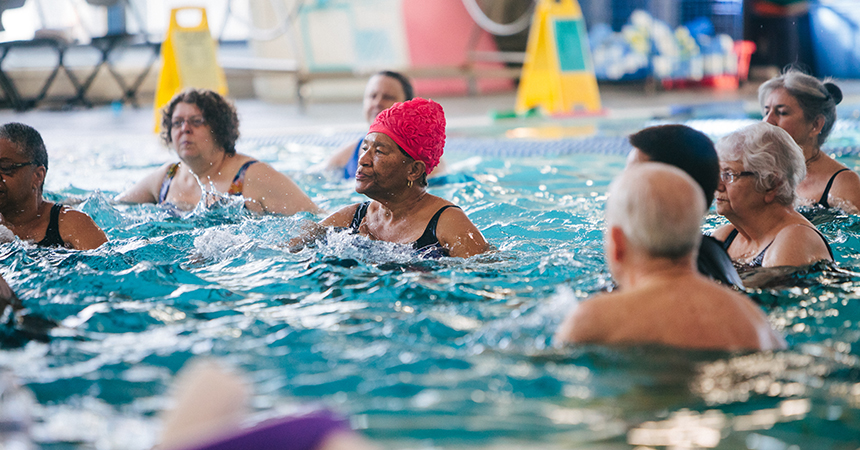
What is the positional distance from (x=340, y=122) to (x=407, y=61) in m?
3.99

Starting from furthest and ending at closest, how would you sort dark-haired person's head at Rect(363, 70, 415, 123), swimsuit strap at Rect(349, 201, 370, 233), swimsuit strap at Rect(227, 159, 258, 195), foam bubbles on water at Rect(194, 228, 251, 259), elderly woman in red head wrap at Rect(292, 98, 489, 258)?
1. dark-haired person's head at Rect(363, 70, 415, 123)
2. swimsuit strap at Rect(227, 159, 258, 195)
3. swimsuit strap at Rect(349, 201, 370, 233)
4. foam bubbles on water at Rect(194, 228, 251, 259)
5. elderly woman in red head wrap at Rect(292, 98, 489, 258)

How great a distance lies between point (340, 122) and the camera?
1021cm

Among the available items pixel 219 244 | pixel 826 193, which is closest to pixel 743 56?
pixel 826 193

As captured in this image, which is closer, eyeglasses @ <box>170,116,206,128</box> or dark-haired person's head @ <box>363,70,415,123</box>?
eyeglasses @ <box>170,116,206,128</box>

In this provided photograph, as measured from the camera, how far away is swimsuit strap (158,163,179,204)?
513 cm

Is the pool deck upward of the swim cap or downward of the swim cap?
downward

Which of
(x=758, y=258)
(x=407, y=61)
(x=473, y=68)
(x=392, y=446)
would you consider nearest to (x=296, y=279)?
(x=392, y=446)

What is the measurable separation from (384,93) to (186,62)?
4183 mm

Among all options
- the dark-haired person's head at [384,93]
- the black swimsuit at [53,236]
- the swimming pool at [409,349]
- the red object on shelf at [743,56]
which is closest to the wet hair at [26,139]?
the black swimsuit at [53,236]

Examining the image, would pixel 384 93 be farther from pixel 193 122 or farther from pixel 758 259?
pixel 758 259

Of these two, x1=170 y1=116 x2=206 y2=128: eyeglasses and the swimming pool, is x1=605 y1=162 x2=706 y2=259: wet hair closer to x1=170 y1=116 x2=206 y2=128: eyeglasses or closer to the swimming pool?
the swimming pool

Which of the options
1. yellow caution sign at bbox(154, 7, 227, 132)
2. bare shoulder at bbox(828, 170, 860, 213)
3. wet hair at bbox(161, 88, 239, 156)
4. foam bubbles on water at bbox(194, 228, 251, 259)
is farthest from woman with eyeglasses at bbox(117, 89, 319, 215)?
yellow caution sign at bbox(154, 7, 227, 132)

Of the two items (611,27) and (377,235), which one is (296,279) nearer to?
(377,235)

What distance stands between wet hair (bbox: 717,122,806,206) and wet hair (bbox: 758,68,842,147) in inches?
47.4
